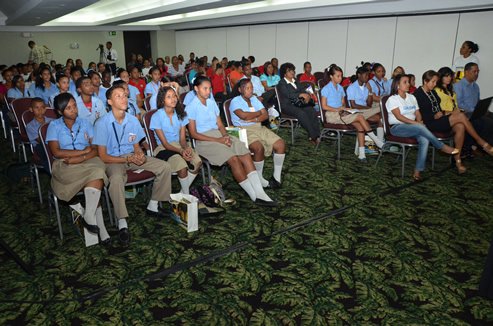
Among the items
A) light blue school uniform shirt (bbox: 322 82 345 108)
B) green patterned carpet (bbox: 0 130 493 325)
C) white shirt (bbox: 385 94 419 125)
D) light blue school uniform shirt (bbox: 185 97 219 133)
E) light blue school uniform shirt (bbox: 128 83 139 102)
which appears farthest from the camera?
light blue school uniform shirt (bbox: 128 83 139 102)

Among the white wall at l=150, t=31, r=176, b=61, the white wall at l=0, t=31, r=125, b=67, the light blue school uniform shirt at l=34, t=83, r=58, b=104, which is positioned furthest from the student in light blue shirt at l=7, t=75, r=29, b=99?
the white wall at l=150, t=31, r=176, b=61

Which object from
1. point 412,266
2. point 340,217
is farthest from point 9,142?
point 412,266

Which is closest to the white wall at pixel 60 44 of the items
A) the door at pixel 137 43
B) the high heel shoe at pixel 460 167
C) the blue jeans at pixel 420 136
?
the door at pixel 137 43

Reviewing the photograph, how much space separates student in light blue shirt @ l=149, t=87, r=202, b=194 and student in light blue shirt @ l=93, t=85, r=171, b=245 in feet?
0.60

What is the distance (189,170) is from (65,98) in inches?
54.1

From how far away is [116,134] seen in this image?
3.84 m

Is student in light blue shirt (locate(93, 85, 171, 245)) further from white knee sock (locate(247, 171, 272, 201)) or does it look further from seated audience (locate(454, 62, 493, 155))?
seated audience (locate(454, 62, 493, 155))

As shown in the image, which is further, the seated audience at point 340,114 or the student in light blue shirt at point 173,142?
the seated audience at point 340,114

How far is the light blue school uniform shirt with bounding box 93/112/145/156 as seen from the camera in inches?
146

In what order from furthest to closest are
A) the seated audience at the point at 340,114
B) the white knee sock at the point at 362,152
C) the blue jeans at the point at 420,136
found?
the white knee sock at the point at 362,152
the seated audience at the point at 340,114
the blue jeans at the point at 420,136

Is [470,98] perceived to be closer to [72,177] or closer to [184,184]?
[184,184]

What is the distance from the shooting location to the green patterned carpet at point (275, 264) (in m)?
2.69

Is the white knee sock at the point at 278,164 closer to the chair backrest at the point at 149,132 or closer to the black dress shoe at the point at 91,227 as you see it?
the chair backrest at the point at 149,132

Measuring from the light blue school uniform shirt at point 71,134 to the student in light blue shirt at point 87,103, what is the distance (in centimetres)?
113
